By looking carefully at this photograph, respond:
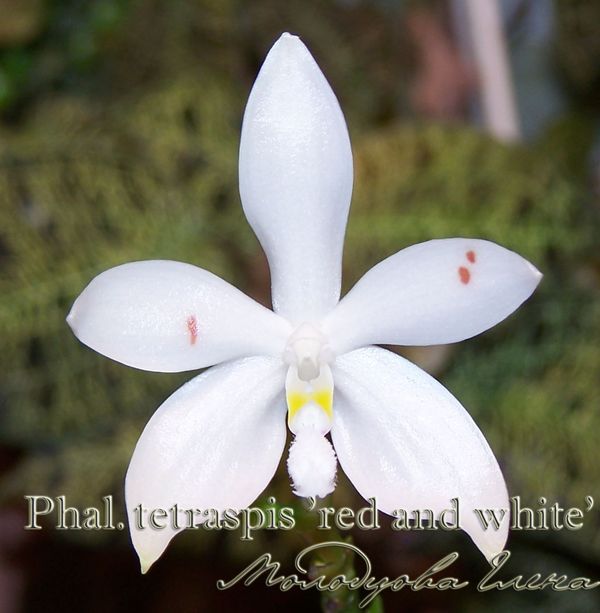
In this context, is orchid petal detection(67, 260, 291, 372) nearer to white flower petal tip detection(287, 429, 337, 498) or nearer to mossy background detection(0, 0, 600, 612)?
white flower petal tip detection(287, 429, 337, 498)

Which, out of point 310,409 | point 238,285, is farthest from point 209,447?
point 238,285

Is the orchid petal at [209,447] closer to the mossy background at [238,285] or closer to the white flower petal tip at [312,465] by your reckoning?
the white flower petal tip at [312,465]

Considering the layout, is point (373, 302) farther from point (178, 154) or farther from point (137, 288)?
point (178, 154)

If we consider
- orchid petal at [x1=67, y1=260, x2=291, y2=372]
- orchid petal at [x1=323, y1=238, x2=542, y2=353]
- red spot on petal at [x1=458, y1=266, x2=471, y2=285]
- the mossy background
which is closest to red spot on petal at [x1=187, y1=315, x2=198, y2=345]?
orchid petal at [x1=67, y1=260, x2=291, y2=372]

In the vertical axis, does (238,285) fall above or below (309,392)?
above

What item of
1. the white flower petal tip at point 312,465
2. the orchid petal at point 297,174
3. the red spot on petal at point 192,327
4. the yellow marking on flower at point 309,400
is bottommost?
the white flower petal tip at point 312,465

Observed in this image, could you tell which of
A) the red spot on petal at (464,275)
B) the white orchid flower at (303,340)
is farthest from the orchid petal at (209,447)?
the red spot on petal at (464,275)

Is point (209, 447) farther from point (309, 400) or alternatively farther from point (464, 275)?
point (464, 275)
